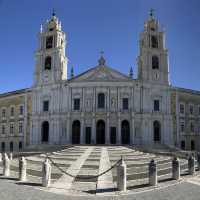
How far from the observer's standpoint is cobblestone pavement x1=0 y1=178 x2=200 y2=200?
1055 centimetres

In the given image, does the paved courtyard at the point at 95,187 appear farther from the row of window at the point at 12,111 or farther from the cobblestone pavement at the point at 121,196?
the row of window at the point at 12,111

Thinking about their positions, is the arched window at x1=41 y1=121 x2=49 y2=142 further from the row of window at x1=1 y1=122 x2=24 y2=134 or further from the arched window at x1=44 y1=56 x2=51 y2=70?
the arched window at x1=44 y1=56 x2=51 y2=70

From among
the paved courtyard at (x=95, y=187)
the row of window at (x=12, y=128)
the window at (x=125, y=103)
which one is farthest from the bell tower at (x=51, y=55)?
the paved courtyard at (x=95, y=187)

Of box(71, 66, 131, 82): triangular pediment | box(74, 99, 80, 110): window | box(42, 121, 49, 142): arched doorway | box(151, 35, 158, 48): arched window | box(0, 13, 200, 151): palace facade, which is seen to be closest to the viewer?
box(0, 13, 200, 151): palace facade

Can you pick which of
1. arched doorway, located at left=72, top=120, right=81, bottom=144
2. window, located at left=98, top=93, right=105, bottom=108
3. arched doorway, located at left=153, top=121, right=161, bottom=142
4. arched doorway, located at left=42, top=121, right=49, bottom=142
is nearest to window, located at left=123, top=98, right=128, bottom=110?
window, located at left=98, top=93, right=105, bottom=108

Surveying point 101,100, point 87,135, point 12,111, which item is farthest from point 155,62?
point 12,111

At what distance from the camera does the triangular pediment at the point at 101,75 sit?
42.0 metres

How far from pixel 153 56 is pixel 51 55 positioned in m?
15.7

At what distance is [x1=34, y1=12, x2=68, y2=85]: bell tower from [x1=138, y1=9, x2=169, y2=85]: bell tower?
12.0m

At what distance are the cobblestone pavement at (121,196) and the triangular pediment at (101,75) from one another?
30309 mm

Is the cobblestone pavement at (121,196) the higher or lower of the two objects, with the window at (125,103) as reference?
lower

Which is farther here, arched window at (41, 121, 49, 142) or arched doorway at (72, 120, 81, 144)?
arched window at (41, 121, 49, 142)

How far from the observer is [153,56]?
4469cm

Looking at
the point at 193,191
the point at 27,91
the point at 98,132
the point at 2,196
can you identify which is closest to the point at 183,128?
the point at 98,132
